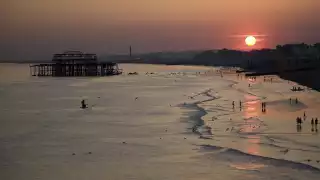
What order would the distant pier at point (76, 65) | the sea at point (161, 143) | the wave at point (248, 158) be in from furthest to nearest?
the distant pier at point (76, 65), the wave at point (248, 158), the sea at point (161, 143)

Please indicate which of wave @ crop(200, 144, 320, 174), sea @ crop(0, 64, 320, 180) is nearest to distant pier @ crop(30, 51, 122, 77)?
sea @ crop(0, 64, 320, 180)

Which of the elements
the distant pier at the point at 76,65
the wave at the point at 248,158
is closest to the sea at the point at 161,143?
the wave at the point at 248,158

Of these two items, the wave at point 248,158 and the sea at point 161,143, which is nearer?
the sea at point 161,143

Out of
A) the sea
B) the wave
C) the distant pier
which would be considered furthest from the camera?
the distant pier

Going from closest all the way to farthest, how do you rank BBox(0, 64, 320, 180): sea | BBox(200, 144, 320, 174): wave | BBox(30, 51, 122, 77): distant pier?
BBox(0, 64, 320, 180): sea < BBox(200, 144, 320, 174): wave < BBox(30, 51, 122, 77): distant pier

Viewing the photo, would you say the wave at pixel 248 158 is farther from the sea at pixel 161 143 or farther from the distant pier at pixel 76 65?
the distant pier at pixel 76 65

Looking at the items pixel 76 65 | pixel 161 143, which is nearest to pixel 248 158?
pixel 161 143

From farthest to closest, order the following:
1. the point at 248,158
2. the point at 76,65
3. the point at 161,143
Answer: the point at 76,65 < the point at 161,143 < the point at 248,158

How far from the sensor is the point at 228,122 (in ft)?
101

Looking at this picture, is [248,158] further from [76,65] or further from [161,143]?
[76,65]

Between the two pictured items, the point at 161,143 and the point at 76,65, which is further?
the point at 76,65

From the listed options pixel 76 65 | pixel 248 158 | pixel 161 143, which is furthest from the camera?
pixel 76 65

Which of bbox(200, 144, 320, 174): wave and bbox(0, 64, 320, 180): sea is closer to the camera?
bbox(0, 64, 320, 180): sea

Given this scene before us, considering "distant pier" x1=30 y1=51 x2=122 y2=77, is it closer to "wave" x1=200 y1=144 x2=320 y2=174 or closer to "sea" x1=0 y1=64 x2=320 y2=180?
"sea" x1=0 y1=64 x2=320 y2=180
